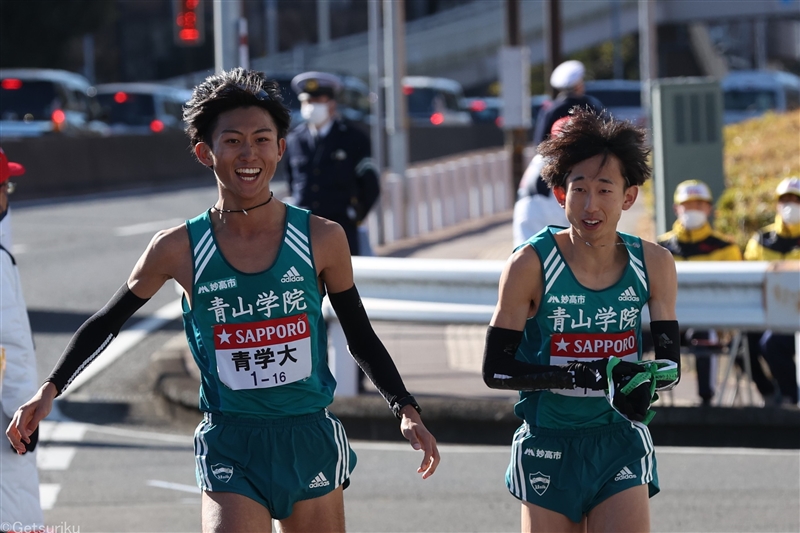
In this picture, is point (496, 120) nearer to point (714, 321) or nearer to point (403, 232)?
point (403, 232)

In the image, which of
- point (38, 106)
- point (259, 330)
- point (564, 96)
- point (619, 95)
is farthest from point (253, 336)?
point (619, 95)

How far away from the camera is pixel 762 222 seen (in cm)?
1234

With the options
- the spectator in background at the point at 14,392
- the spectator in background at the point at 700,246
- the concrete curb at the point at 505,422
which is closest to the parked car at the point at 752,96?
the spectator in background at the point at 700,246

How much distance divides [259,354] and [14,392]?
154 cm

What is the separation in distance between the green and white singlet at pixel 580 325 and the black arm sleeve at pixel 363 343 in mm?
484

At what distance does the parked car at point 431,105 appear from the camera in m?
35.3

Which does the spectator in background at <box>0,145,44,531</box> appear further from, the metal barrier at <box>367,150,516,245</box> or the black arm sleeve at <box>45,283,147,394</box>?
the metal barrier at <box>367,150,516,245</box>

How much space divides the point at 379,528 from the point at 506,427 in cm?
198

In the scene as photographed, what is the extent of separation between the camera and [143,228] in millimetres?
20047

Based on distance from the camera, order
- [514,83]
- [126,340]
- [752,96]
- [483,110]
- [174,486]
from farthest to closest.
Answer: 1. [483,110]
2. [752,96]
3. [514,83]
4. [126,340]
5. [174,486]

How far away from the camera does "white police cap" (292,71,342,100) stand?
31.2ft

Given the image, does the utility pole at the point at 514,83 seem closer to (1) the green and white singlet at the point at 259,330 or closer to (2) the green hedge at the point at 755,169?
(2) the green hedge at the point at 755,169

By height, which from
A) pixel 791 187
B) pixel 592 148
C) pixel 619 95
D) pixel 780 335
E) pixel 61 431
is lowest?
pixel 61 431

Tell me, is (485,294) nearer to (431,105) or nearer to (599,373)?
(599,373)
